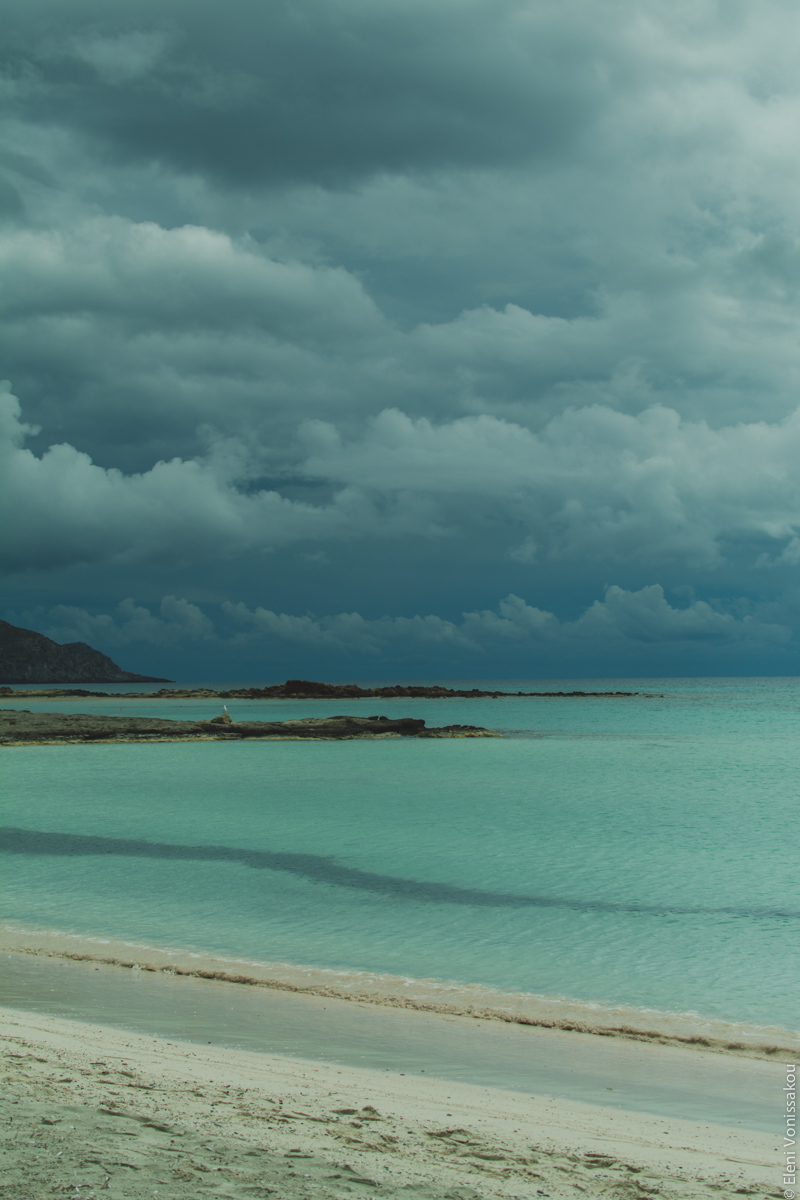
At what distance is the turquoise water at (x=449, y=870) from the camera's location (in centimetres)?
1028

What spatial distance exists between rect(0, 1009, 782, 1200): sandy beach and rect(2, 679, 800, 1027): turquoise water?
3478mm

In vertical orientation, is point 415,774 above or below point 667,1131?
below

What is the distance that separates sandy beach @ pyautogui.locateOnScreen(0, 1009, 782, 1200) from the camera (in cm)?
434

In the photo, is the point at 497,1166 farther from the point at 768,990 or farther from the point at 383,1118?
the point at 768,990

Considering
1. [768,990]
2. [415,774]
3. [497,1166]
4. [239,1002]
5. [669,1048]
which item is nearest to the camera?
[497,1166]

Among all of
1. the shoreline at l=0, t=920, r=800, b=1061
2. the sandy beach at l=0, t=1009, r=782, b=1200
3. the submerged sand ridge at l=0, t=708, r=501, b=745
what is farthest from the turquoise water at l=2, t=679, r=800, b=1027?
the submerged sand ridge at l=0, t=708, r=501, b=745

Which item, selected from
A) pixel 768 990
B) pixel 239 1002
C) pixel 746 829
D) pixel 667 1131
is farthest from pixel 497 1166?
pixel 746 829

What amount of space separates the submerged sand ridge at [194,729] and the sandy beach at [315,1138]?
43380 mm

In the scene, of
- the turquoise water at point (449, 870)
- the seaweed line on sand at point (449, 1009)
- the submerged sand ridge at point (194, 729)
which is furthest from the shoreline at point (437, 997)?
the submerged sand ridge at point (194, 729)

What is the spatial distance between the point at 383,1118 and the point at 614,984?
16.2 feet

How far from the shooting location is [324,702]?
108 meters

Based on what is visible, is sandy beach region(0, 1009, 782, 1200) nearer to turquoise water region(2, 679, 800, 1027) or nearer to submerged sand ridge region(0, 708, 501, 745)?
turquoise water region(2, 679, 800, 1027)

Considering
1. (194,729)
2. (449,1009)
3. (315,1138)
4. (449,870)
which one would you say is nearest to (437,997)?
(449,1009)

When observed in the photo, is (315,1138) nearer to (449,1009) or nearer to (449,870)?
(449,1009)
